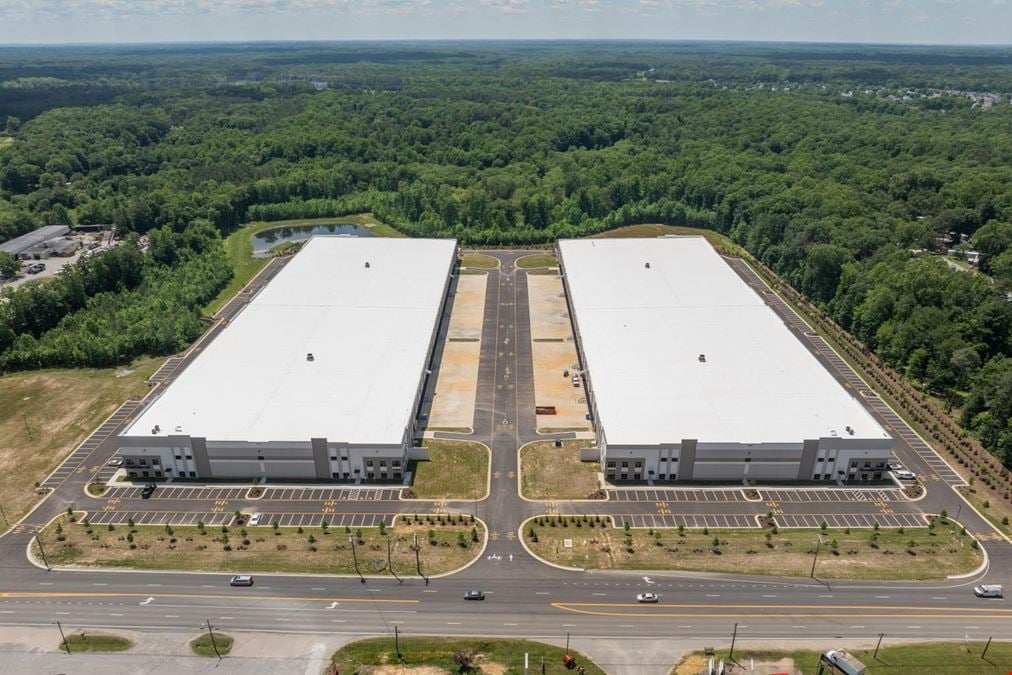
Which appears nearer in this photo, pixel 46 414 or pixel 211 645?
pixel 211 645

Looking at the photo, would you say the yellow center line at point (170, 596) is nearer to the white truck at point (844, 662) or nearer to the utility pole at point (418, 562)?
the utility pole at point (418, 562)

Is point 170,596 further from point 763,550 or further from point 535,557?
point 763,550

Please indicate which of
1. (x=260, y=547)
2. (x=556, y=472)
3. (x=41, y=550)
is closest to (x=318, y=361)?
(x=260, y=547)

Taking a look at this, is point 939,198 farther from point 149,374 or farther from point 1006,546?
point 149,374

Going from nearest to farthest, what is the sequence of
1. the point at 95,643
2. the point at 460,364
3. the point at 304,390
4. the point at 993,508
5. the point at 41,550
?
1. the point at 95,643
2. the point at 41,550
3. the point at 993,508
4. the point at 304,390
5. the point at 460,364

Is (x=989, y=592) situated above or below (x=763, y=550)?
above

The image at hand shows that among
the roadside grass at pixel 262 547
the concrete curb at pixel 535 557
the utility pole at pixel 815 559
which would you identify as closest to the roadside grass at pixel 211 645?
the roadside grass at pixel 262 547

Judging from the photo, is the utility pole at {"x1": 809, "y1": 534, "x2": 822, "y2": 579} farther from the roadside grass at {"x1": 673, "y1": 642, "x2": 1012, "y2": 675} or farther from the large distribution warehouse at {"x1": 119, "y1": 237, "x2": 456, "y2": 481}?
the large distribution warehouse at {"x1": 119, "y1": 237, "x2": 456, "y2": 481}
